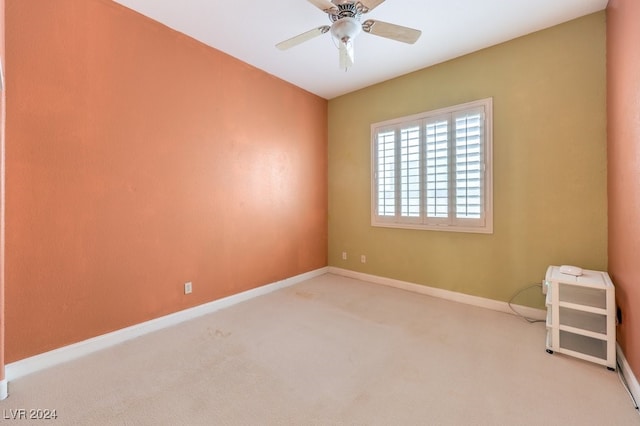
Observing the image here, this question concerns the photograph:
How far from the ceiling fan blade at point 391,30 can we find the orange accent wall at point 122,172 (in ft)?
5.79

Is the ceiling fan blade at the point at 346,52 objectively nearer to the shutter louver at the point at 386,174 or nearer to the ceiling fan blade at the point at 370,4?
the ceiling fan blade at the point at 370,4

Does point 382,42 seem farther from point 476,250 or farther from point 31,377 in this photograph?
point 31,377

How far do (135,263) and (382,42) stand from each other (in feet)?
10.7

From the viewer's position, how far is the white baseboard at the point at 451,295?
275 centimetres

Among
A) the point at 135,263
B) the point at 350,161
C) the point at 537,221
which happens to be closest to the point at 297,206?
the point at 350,161

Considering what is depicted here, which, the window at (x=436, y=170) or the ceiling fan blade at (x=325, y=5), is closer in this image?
the ceiling fan blade at (x=325, y=5)

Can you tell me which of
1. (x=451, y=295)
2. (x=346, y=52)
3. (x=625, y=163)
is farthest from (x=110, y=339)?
(x=625, y=163)

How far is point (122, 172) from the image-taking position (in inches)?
92.8

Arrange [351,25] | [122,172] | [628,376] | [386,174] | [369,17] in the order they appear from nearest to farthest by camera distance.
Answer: [628,376] < [351,25] < [122,172] < [369,17] < [386,174]

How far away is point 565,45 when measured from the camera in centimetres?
255

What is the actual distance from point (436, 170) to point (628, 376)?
2.27m

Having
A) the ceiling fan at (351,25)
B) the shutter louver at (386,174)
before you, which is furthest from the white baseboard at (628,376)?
the ceiling fan at (351,25)

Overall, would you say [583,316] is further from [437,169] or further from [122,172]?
[122,172]

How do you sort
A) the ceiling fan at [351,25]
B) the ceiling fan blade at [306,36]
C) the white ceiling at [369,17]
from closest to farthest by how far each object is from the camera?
1. the ceiling fan at [351,25]
2. the ceiling fan blade at [306,36]
3. the white ceiling at [369,17]
